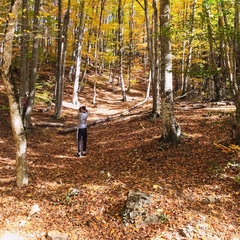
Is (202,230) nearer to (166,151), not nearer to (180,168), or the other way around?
(180,168)

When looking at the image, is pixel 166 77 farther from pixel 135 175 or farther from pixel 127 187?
pixel 127 187

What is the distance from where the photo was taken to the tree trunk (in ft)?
17.6

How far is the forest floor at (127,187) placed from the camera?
186 inches

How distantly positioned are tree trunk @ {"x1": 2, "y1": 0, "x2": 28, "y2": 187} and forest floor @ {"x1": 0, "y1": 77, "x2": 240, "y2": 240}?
51 centimetres

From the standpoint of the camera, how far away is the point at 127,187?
237 inches

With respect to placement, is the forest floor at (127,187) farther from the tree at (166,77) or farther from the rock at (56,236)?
the tree at (166,77)

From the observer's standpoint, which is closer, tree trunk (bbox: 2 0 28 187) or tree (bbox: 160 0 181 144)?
tree trunk (bbox: 2 0 28 187)

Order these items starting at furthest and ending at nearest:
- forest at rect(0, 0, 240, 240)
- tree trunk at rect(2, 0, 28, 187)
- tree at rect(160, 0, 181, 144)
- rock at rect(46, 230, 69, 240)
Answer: tree at rect(160, 0, 181, 144) < tree trunk at rect(2, 0, 28, 187) < forest at rect(0, 0, 240, 240) < rock at rect(46, 230, 69, 240)

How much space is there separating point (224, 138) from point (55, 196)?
18.2 ft

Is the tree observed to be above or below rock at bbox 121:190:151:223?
above

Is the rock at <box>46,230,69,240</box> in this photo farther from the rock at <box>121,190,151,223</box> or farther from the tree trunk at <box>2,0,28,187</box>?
the tree trunk at <box>2,0,28,187</box>

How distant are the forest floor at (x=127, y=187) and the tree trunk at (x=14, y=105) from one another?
511mm

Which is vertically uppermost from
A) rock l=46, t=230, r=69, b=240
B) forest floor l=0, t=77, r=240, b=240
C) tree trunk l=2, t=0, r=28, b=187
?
tree trunk l=2, t=0, r=28, b=187

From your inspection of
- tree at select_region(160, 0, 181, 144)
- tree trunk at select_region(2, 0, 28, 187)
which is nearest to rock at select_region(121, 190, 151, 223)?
tree trunk at select_region(2, 0, 28, 187)
